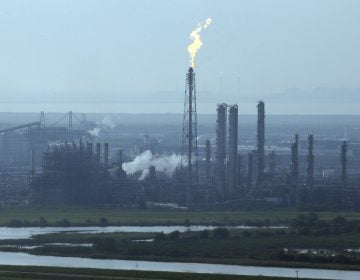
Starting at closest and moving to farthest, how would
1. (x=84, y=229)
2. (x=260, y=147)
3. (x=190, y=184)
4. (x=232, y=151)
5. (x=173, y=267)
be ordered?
1. (x=173, y=267)
2. (x=84, y=229)
3. (x=190, y=184)
4. (x=232, y=151)
5. (x=260, y=147)

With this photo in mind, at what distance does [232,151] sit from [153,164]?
9.96 m

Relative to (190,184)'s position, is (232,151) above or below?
above

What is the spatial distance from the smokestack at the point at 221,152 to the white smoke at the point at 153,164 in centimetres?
556

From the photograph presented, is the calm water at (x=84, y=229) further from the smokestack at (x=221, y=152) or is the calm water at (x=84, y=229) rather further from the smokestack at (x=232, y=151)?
the smokestack at (x=232, y=151)

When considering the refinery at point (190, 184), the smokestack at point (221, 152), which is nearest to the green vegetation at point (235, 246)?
the refinery at point (190, 184)

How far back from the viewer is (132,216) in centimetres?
5269

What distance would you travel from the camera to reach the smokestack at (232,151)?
5941 cm

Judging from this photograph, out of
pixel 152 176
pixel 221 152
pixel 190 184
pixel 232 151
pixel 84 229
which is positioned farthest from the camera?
pixel 221 152

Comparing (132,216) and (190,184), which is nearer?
(132,216)

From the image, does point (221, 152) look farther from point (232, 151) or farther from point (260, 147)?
point (260, 147)

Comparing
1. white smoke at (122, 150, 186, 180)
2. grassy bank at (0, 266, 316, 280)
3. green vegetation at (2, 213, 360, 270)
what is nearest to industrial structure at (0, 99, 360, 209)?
white smoke at (122, 150, 186, 180)

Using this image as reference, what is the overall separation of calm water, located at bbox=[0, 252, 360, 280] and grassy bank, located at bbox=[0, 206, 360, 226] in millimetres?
9841

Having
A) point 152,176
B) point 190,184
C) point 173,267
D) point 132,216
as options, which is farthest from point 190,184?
point 173,267

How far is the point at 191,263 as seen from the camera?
38.3m
